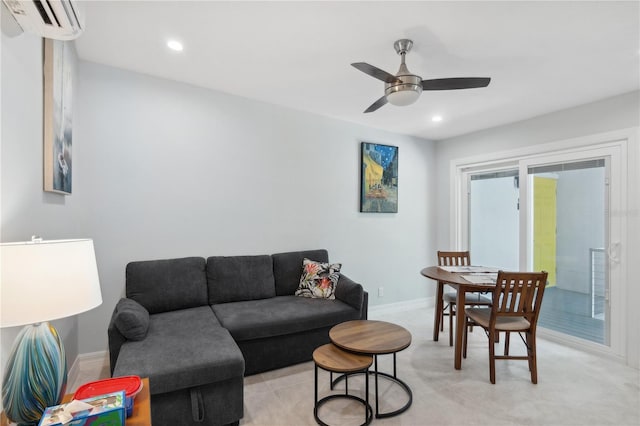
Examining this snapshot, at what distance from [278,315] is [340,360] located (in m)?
0.86

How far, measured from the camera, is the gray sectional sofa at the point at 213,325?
1.85 metres

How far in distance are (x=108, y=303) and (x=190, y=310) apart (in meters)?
0.70

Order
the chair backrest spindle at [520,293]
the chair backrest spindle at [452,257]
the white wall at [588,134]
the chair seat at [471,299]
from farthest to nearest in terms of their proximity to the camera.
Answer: the chair backrest spindle at [452,257] → the chair seat at [471,299] → the white wall at [588,134] → the chair backrest spindle at [520,293]

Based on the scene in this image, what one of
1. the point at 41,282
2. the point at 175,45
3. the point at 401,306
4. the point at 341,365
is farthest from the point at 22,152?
the point at 401,306

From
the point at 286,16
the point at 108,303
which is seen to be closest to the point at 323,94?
the point at 286,16

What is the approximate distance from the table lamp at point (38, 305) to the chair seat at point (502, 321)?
2.77m

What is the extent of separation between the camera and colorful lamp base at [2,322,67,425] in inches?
42.2

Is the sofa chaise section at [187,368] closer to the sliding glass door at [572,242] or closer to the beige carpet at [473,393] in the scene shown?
the beige carpet at [473,393]

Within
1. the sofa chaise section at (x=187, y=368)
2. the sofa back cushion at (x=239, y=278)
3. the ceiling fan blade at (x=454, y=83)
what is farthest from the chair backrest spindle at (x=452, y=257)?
the sofa chaise section at (x=187, y=368)

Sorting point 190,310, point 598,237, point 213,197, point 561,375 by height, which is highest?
point 213,197

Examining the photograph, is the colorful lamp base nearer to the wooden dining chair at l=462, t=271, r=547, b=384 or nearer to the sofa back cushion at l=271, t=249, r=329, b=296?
the sofa back cushion at l=271, t=249, r=329, b=296

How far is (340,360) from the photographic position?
80.4 inches

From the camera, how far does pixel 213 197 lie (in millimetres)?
3199

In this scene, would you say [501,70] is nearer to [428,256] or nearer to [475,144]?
[475,144]
